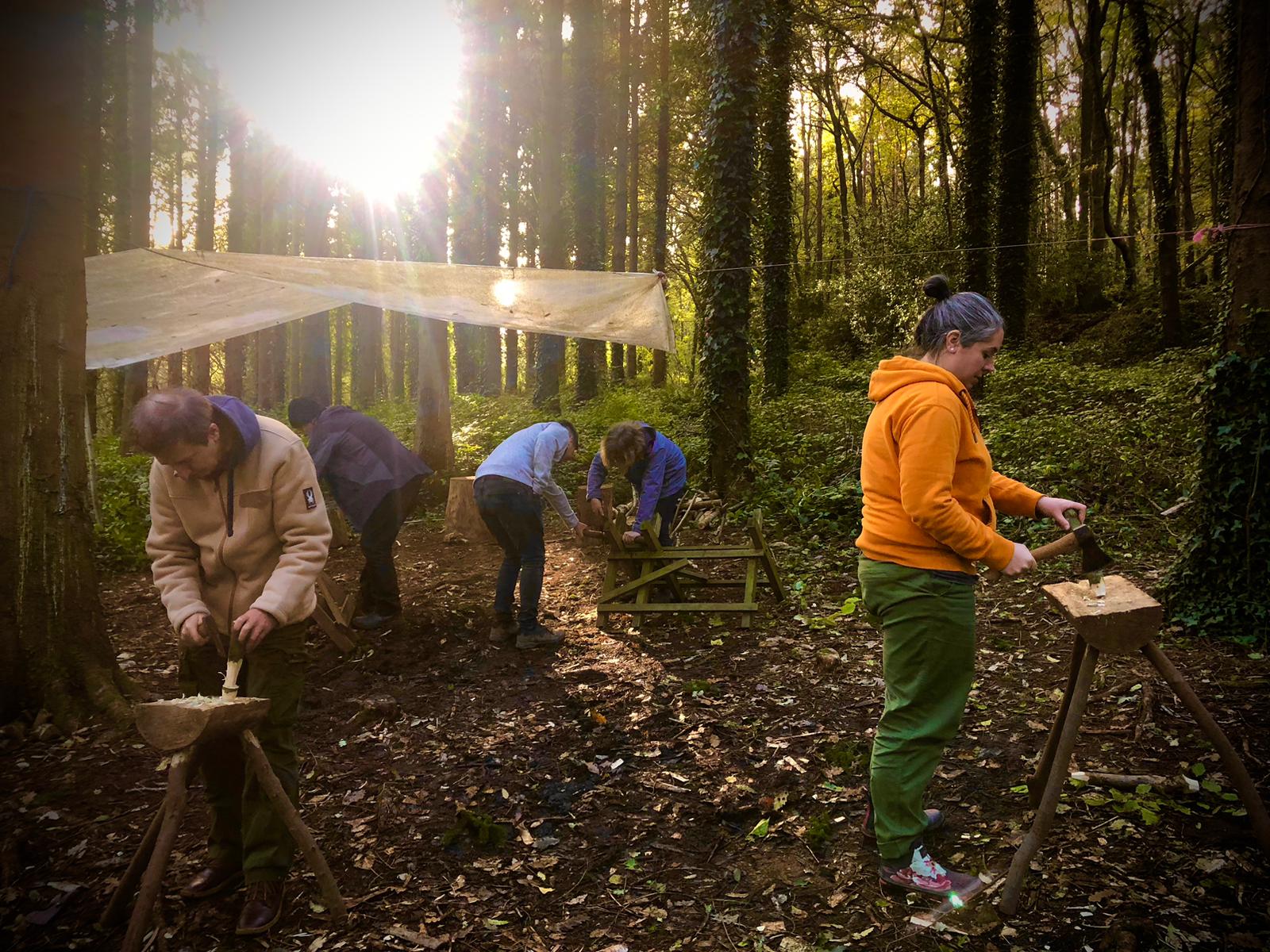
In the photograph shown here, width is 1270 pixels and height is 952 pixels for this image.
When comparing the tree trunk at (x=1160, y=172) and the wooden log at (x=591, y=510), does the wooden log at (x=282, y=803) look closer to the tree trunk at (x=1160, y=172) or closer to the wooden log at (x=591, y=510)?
the wooden log at (x=591, y=510)

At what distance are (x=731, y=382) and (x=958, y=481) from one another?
20.2 ft

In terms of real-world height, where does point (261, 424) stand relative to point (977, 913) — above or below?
above

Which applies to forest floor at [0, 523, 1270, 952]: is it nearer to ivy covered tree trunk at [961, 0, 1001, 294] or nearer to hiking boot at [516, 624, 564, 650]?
hiking boot at [516, 624, 564, 650]

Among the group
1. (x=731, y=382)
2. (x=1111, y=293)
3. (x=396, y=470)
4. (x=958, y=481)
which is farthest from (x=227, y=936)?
(x=1111, y=293)

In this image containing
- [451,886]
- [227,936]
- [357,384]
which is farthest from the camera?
[357,384]

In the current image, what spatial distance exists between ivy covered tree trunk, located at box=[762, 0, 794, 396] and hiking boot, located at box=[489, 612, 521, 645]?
9.43 metres

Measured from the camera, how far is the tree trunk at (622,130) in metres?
16.2

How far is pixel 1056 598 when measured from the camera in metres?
2.41

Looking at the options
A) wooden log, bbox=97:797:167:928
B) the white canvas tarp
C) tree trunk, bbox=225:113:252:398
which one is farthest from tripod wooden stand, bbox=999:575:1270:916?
tree trunk, bbox=225:113:252:398

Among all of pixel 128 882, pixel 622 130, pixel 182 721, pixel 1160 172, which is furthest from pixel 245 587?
pixel 622 130

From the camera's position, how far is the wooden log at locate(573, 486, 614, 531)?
20.0ft

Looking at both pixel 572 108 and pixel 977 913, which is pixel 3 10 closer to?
pixel 977 913

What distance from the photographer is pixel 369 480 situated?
5562mm

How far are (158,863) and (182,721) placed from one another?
41cm
